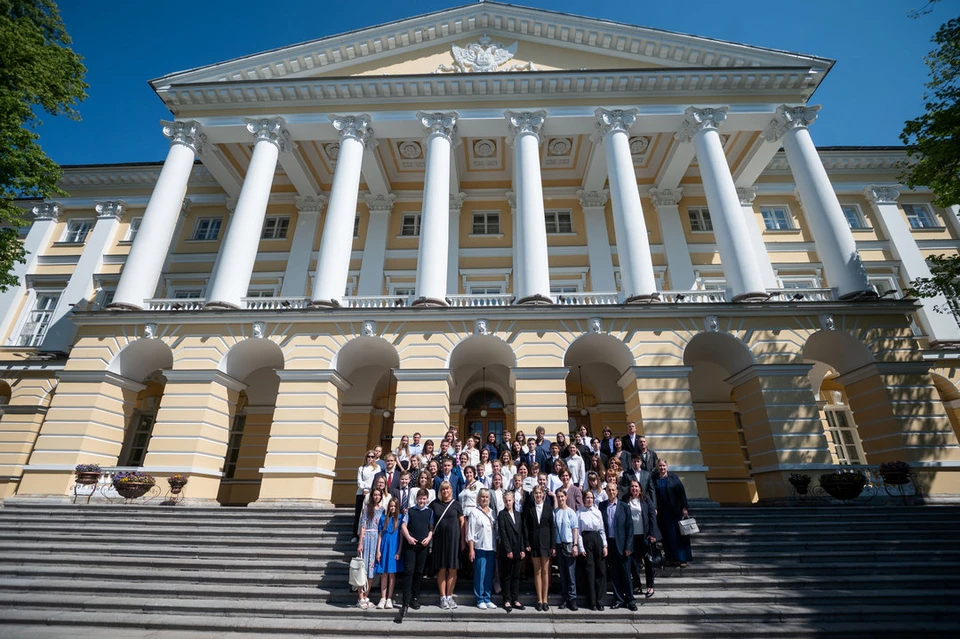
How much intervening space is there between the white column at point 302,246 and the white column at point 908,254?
89.2 ft

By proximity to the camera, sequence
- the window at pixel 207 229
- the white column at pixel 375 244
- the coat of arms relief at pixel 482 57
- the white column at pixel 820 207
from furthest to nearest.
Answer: the window at pixel 207 229
the white column at pixel 375 244
the coat of arms relief at pixel 482 57
the white column at pixel 820 207

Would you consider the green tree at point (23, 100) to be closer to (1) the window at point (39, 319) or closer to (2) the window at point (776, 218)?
(1) the window at point (39, 319)

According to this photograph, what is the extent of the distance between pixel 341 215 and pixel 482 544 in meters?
13.7

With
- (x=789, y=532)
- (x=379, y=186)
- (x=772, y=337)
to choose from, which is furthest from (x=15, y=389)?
(x=772, y=337)

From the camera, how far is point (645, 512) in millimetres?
8055

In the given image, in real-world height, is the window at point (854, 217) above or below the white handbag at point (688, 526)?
above

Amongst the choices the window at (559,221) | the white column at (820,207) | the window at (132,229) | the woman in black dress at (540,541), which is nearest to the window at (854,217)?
the white column at (820,207)

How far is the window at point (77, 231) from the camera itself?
82.3ft

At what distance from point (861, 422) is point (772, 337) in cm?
397

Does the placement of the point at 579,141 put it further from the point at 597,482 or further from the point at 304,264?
the point at 597,482

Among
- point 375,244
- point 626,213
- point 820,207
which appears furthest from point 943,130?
point 375,244

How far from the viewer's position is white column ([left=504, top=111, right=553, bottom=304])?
647 inches

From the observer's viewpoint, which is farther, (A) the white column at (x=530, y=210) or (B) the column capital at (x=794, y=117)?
(B) the column capital at (x=794, y=117)

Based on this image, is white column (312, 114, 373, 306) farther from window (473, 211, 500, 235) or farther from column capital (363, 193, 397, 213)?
window (473, 211, 500, 235)
